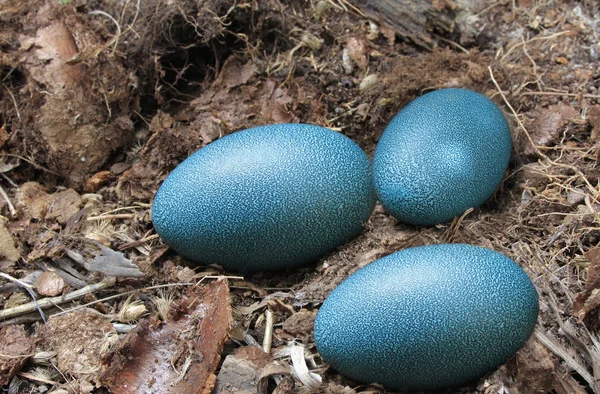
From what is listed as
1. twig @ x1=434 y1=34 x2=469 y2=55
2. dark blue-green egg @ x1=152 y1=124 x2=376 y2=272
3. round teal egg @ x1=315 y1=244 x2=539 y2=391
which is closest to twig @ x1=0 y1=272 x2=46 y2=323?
dark blue-green egg @ x1=152 y1=124 x2=376 y2=272

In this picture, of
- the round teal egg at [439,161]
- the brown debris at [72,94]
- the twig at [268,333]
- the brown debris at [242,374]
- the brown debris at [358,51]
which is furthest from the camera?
the brown debris at [358,51]

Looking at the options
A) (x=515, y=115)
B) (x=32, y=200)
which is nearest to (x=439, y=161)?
(x=515, y=115)

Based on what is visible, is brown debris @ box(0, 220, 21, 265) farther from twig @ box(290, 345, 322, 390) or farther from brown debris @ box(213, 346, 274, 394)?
twig @ box(290, 345, 322, 390)

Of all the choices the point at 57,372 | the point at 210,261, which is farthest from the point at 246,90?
the point at 57,372

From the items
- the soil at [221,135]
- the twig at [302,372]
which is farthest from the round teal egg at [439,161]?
the twig at [302,372]

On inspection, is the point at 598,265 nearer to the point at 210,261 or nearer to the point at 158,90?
the point at 210,261

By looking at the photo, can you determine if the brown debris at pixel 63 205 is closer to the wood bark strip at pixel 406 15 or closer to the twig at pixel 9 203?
the twig at pixel 9 203
